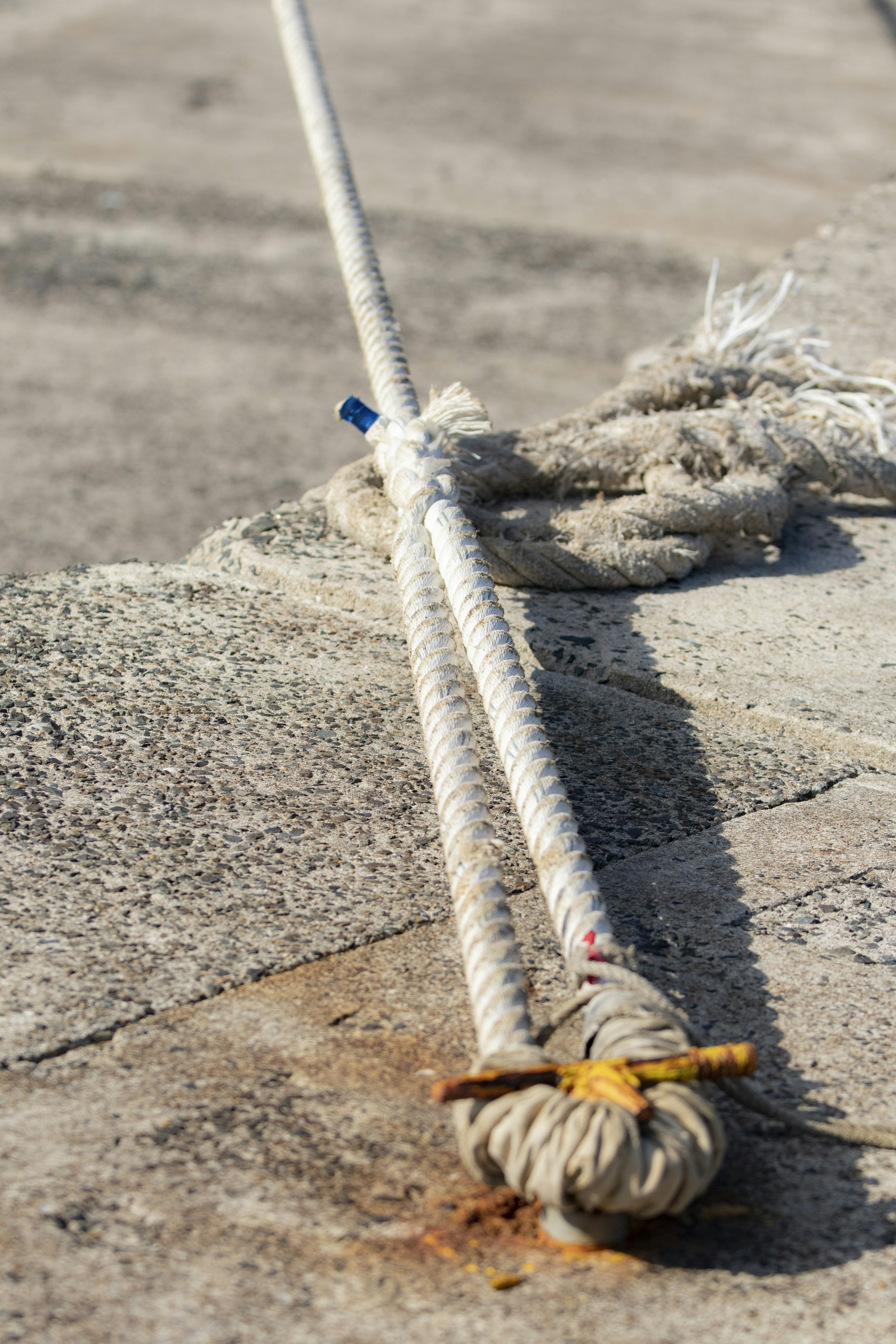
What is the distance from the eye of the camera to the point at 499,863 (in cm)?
118

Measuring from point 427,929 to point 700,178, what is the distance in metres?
5.06

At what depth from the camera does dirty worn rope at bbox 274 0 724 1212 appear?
91 centimetres

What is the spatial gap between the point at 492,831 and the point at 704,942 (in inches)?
10.1

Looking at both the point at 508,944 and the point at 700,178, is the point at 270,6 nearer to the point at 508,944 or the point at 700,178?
the point at 700,178

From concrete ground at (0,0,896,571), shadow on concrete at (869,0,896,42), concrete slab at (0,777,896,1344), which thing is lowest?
concrete slab at (0,777,896,1344)

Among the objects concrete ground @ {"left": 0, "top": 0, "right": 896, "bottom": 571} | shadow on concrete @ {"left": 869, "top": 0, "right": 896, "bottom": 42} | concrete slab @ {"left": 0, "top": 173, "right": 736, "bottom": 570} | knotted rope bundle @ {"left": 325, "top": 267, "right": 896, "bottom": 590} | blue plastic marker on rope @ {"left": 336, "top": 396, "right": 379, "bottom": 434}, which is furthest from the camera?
shadow on concrete @ {"left": 869, "top": 0, "right": 896, "bottom": 42}

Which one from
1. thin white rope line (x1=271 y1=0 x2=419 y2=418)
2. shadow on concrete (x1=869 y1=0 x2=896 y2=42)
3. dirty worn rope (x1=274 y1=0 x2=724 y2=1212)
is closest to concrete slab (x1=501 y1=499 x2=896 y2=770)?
dirty worn rope (x1=274 y1=0 x2=724 y2=1212)

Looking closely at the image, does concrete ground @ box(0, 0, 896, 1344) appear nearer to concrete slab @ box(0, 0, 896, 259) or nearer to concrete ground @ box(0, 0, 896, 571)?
concrete ground @ box(0, 0, 896, 571)

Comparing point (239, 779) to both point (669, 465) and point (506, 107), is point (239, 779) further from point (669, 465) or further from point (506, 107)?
point (506, 107)

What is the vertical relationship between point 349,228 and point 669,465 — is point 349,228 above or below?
above

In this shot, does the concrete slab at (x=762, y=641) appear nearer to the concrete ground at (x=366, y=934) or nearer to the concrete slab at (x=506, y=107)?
the concrete ground at (x=366, y=934)

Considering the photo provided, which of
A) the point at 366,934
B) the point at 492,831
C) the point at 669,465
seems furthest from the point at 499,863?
the point at 669,465

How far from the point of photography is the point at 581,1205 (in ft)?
3.02

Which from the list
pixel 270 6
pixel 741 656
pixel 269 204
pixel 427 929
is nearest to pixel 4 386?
pixel 269 204
